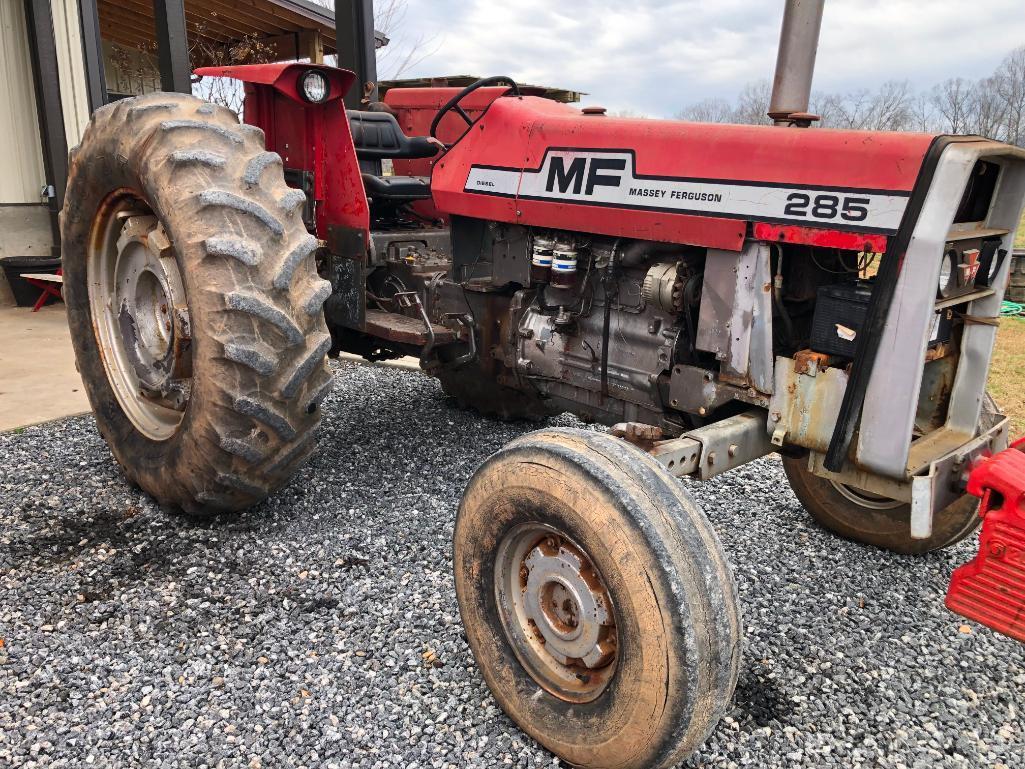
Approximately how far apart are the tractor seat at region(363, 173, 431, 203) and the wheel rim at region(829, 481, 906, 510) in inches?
89.1

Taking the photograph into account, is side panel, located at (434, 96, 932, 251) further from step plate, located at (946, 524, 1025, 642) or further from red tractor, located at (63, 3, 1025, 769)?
step plate, located at (946, 524, 1025, 642)

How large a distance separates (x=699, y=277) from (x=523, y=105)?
3.12 feet

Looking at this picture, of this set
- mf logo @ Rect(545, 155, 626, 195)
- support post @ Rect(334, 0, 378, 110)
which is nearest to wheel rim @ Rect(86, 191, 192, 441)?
mf logo @ Rect(545, 155, 626, 195)

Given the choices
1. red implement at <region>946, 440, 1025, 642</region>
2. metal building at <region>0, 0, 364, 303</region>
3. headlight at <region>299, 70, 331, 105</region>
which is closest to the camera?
red implement at <region>946, 440, 1025, 642</region>

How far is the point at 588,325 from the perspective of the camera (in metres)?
2.92

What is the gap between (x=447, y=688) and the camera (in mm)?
2279

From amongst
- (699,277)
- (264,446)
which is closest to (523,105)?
(699,277)

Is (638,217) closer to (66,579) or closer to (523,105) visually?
(523,105)

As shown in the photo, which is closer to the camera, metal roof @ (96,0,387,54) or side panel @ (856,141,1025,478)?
side panel @ (856,141,1025,478)

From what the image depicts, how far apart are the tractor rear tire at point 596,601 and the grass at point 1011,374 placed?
3563 mm

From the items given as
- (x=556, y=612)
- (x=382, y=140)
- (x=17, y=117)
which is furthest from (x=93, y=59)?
(x=556, y=612)

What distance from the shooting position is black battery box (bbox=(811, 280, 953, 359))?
216cm

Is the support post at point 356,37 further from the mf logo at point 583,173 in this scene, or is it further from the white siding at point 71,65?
the mf logo at point 583,173

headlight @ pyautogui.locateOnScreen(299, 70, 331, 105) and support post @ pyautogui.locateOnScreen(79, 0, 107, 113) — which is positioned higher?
support post @ pyautogui.locateOnScreen(79, 0, 107, 113)
